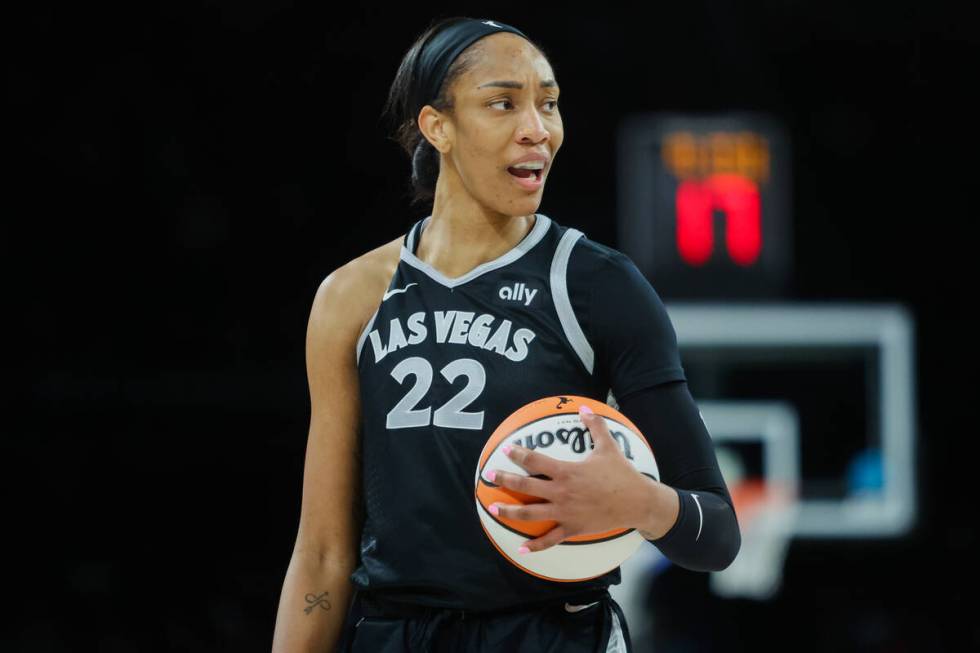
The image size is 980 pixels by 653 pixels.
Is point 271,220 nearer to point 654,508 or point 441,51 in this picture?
point 441,51

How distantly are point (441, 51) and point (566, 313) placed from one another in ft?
1.77

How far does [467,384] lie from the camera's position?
2.37m

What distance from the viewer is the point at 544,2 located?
12.8m

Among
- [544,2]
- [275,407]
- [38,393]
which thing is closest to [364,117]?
[544,2]

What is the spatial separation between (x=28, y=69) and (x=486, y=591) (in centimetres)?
1108

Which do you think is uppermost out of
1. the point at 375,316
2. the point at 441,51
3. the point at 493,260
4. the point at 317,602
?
the point at 441,51

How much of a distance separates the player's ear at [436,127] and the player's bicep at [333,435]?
1.02 feet

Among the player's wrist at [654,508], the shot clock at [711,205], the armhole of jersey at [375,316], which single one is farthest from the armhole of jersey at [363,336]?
the shot clock at [711,205]

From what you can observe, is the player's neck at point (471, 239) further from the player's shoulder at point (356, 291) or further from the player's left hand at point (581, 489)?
the player's left hand at point (581, 489)

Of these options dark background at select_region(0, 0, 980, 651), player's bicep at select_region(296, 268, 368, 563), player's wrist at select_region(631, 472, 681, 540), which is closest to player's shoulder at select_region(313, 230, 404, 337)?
player's bicep at select_region(296, 268, 368, 563)

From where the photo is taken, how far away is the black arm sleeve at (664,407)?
7.41 feet

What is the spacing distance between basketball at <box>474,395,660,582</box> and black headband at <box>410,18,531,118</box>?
0.67 m

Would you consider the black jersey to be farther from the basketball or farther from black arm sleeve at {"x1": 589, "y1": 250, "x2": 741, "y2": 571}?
the basketball

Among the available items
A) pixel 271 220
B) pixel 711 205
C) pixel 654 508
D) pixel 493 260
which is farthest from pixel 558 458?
pixel 271 220
